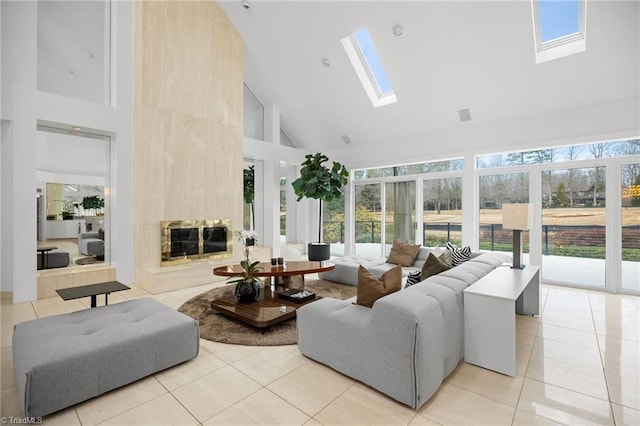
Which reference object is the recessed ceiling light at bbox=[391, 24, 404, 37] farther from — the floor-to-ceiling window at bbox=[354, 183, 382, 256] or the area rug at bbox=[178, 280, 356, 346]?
the area rug at bbox=[178, 280, 356, 346]

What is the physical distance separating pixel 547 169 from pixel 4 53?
27.0 ft

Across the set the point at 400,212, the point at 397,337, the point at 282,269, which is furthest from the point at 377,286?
the point at 400,212

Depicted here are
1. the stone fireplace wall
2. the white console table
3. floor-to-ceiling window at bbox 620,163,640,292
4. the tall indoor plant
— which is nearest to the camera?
the white console table

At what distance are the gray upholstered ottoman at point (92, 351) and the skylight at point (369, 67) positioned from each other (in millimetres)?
5251

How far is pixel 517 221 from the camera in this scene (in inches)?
134

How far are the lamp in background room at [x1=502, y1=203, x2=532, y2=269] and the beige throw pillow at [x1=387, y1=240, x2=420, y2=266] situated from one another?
1.82 meters

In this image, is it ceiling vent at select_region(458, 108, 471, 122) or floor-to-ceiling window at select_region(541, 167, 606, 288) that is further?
ceiling vent at select_region(458, 108, 471, 122)

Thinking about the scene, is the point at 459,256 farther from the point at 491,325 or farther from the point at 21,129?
the point at 21,129

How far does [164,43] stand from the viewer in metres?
5.26

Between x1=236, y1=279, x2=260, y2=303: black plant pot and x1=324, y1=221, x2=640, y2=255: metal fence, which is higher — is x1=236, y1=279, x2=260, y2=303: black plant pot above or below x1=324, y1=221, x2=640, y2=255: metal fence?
below

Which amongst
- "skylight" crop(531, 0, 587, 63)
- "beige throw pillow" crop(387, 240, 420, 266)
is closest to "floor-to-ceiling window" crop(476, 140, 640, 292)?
"skylight" crop(531, 0, 587, 63)

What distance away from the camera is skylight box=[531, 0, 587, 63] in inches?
165

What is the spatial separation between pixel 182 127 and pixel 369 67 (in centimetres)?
374

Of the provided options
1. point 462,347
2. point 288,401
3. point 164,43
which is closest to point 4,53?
point 164,43
